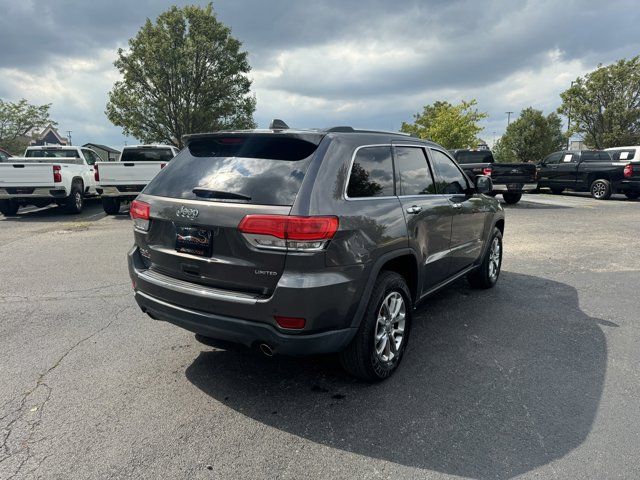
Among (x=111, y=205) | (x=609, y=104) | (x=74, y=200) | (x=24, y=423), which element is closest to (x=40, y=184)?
(x=74, y=200)

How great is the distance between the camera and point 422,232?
3.67 meters

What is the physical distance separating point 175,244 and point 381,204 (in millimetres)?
1464

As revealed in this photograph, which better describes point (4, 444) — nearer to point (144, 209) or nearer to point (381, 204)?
point (144, 209)

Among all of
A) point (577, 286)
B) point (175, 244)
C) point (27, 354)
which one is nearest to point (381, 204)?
point (175, 244)

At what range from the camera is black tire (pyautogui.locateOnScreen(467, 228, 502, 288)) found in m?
5.34

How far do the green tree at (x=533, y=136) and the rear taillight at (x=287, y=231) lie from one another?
42188 millimetres

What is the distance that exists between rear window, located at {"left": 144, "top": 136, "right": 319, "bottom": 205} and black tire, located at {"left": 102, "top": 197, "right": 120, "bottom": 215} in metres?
10.3

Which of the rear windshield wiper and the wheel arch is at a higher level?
the rear windshield wiper

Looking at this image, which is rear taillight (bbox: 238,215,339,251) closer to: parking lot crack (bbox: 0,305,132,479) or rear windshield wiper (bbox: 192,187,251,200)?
rear windshield wiper (bbox: 192,187,251,200)

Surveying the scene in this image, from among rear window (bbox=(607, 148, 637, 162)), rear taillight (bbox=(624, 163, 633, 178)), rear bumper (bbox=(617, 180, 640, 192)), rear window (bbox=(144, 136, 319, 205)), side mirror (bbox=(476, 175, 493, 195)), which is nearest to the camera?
rear window (bbox=(144, 136, 319, 205))

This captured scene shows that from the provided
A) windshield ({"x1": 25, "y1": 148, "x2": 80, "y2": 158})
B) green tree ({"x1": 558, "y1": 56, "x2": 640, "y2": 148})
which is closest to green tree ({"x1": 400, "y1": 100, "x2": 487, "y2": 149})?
green tree ({"x1": 558, "y1": 56, "x2": 640, "y2": 148})

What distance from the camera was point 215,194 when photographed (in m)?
2.93

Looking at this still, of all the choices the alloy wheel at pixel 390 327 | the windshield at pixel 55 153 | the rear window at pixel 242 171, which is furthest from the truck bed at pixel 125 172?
the alloy wheel at pixel 390 327

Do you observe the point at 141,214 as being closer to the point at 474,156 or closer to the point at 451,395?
the point at 451,395
